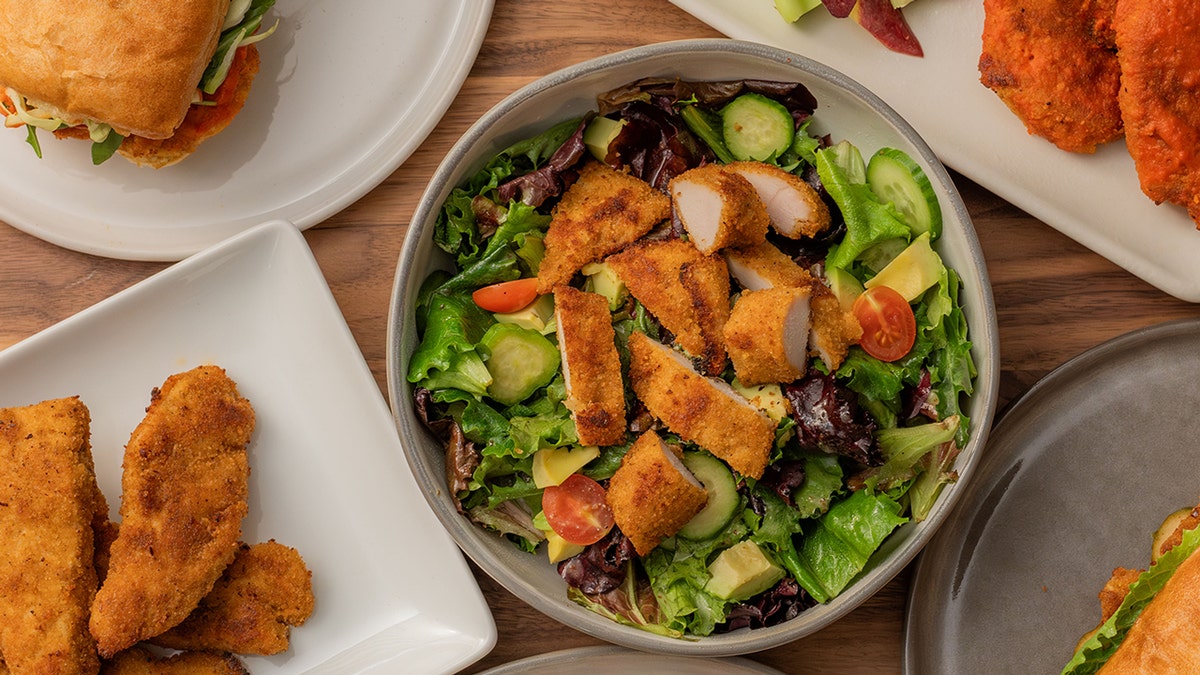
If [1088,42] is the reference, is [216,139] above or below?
below

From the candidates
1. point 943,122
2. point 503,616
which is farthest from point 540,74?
point 503,616

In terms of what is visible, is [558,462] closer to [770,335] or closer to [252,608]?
[770,335]

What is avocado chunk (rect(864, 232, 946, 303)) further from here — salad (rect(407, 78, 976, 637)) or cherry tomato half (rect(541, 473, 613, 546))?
cherry tomato half (rect(541, 473, 613, 546))

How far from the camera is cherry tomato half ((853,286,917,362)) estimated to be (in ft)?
7.93

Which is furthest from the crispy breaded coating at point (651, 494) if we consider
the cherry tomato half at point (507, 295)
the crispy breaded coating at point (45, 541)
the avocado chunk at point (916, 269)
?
the crispy breaded coating at point (45, 541)

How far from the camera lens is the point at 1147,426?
260 cm

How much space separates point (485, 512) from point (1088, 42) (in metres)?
2.00

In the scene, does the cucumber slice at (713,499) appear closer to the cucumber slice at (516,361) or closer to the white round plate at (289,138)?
the cucumber slice at (516,361)

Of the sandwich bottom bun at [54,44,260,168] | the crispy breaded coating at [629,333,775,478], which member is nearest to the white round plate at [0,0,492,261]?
the sandwich bottom bun at [54,44,260,168]

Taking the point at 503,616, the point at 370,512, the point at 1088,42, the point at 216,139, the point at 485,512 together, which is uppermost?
the point at 1088,42

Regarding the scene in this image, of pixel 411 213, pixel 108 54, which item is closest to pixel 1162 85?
pixel 411 213

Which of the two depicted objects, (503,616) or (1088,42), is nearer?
(1088,42)

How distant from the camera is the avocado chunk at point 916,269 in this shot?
2.39 metres

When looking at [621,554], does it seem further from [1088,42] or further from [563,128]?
[1088,42]
